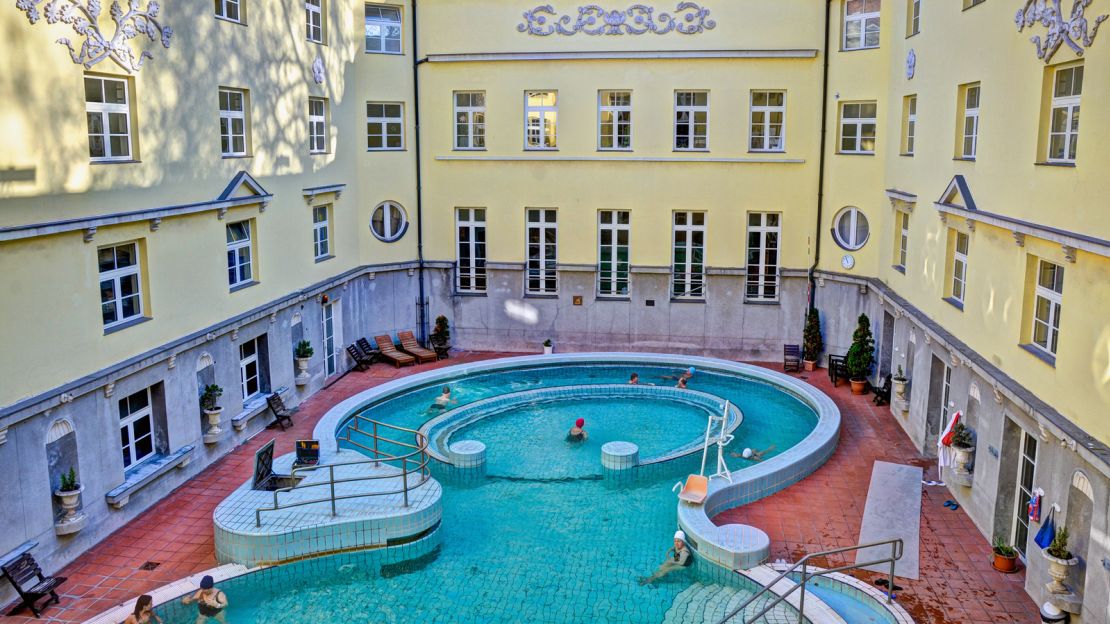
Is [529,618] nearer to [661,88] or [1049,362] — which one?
[1049,362]

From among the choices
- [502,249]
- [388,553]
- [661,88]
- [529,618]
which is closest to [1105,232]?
[529,618]

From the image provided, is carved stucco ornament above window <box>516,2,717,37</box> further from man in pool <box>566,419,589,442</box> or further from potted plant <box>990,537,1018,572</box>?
potted plant <box>990,537,1018,572</box>

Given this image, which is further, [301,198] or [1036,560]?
[301,198]

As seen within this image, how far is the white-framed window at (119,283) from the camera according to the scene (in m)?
14.3

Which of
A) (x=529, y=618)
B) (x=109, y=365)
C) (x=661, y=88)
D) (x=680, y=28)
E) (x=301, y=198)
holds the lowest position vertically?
(x=529, y=618)

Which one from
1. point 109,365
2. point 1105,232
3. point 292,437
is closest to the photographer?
point 1105,232

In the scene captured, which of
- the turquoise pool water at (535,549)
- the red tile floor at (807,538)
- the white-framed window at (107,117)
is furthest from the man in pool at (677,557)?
the white-framed window at (107,117)

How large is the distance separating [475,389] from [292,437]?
5097mm

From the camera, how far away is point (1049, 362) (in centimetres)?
1195

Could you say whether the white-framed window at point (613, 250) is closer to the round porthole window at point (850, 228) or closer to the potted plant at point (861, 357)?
the round porthole window at point (850, 228)

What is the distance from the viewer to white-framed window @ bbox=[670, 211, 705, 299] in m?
24.8

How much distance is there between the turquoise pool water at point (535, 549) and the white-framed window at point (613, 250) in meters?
5.58

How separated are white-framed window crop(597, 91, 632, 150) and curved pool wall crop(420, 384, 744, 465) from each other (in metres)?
6.76

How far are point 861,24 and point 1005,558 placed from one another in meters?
14.2
